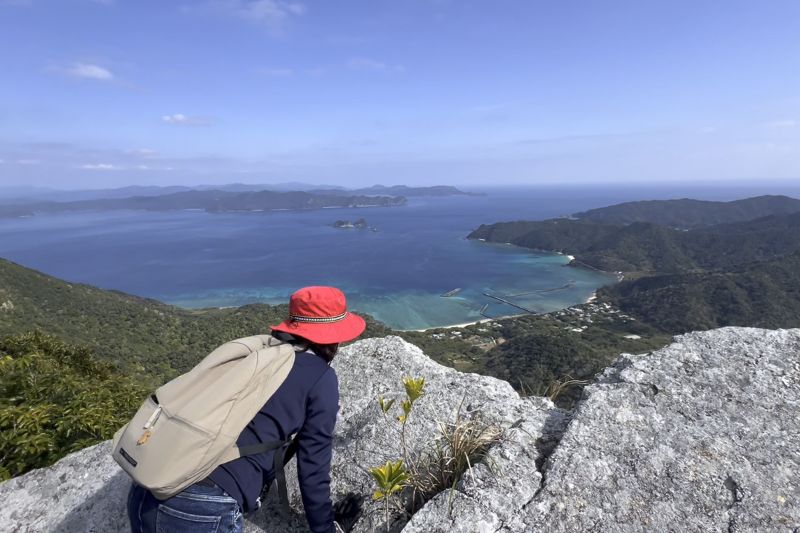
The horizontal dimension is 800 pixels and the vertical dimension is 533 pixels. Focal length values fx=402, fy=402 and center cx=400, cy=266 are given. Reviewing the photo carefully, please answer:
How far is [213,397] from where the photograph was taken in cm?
209

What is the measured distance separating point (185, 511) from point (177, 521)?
0.07m

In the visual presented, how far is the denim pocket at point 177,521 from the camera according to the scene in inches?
84.9

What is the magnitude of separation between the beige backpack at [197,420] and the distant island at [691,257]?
7546 centimetres

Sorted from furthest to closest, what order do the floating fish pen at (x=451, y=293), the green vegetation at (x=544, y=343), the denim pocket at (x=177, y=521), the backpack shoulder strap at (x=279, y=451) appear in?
1. the floating fish pen at (x=451, y=293)
2. the green vegetation at (x=544, y=343)
3. the backpack shoulder strap at (x=279, y=451)
4. the denim pocket at (x=177, y=521)

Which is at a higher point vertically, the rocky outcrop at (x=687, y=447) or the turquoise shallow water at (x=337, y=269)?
the rocky outcrop at (x=687, y=447)

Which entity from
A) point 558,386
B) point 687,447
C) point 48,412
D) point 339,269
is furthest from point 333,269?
point 687,447

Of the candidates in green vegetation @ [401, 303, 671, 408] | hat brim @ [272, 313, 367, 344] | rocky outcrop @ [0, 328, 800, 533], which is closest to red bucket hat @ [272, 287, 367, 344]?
hat brim @ [272, 313, 367, 344]

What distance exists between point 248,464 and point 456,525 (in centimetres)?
134

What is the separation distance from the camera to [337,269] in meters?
111

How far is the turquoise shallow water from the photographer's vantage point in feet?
275

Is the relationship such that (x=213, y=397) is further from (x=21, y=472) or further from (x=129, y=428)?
(x=21, y=472)

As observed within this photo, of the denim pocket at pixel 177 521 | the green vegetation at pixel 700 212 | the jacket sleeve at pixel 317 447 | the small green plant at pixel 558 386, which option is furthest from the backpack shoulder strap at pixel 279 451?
the green vegetation at pixel 700 212

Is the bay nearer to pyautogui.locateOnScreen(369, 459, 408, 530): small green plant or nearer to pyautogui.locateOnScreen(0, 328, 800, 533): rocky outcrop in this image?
pyautogui.locateOnScreen(0, 328, 800, 533): rocky outcrop

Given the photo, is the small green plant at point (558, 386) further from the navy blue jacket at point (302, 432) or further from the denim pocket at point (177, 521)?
the denim pocket at point (177, 521)
